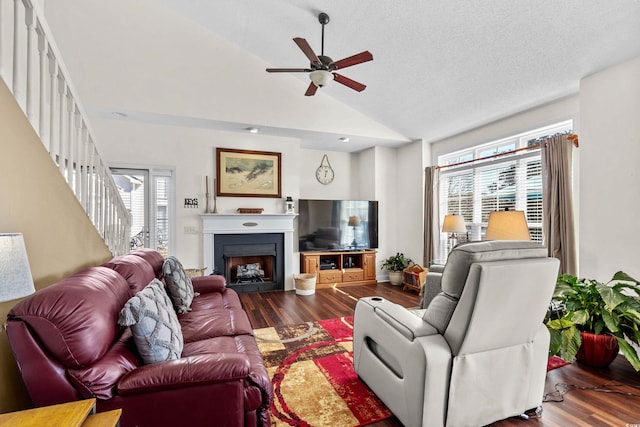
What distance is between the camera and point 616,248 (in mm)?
2656

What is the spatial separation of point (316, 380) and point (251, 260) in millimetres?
3115

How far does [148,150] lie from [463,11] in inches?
168

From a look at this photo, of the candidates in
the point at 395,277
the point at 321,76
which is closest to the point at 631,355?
the point at 321,76

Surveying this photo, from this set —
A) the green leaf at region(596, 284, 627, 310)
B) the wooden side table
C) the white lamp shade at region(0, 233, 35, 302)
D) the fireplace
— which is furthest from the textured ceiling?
the wooden side table

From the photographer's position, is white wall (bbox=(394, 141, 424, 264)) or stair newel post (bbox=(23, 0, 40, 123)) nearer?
stair newel post (bbox=(23, 0, 40, 123))

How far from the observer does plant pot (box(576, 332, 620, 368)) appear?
2.31 meters

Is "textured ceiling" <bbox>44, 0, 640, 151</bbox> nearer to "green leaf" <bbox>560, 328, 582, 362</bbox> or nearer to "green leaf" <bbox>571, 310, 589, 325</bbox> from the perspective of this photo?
"green leaf" <bbox>571, 310, 589, 325</bbox>

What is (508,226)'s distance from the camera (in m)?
2.57

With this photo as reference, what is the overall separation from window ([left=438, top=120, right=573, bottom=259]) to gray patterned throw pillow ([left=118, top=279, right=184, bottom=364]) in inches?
158

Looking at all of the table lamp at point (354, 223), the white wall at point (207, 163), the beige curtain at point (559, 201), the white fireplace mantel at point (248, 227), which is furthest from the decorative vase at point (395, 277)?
the beige curtain at point (559, 201)

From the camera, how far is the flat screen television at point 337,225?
16.9 ft

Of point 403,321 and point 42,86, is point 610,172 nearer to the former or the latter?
point 403,321

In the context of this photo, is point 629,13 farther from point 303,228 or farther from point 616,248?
point 303,228

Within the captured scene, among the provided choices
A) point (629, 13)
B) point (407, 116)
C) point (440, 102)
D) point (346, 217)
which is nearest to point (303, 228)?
point (346, 217)
